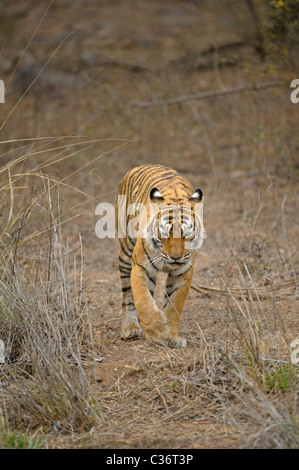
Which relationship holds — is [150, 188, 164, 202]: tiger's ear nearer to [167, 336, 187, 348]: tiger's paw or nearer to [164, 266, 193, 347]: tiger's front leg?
[164, 266, 193, 347]: tiger's front leg

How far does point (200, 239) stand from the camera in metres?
4.48

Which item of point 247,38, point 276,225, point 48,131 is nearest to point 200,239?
point 276,225

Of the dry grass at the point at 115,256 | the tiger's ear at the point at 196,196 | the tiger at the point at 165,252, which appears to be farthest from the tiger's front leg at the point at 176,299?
the tiger's ear at the point at 196,196

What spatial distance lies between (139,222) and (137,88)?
8455 mm

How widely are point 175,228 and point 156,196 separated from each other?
0.98 feet

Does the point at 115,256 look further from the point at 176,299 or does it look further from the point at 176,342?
the point at 176,342

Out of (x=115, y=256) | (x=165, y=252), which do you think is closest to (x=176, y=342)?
(x=165, y=252)

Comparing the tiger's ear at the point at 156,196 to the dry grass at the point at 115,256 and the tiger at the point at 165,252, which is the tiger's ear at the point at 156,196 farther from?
the dry grass at the point at 115,256

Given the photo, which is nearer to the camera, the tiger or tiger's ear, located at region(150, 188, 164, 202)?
the tiger

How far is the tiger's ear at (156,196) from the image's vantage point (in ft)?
14.4

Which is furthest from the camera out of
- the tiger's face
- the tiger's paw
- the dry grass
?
the tiger's paw

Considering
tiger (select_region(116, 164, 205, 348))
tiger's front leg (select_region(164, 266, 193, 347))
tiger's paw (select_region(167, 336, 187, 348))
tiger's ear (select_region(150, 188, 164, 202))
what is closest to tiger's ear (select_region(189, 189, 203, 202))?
tiger (select_region(116, 164, 205, 348))

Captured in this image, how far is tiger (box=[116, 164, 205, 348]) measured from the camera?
4.25m

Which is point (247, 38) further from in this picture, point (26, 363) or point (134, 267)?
point (26, 363)
